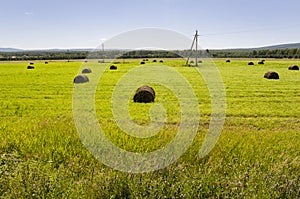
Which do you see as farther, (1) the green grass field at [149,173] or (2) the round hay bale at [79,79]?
(2) the round hay bale at [79,79]

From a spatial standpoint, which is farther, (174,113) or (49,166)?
(174,113)

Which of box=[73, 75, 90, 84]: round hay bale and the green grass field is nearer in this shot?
the green grass field

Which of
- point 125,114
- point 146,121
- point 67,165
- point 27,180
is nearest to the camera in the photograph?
point 27,180

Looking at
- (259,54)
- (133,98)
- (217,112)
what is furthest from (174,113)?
(259,54)

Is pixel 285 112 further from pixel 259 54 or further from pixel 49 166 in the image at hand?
pixel 259 54

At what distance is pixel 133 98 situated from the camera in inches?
640

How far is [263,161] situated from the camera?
6051mm

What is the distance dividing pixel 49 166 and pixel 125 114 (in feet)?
22.8

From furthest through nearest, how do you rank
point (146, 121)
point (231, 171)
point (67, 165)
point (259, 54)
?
1. point (259, 54)
2. point (146, 121)
3. point (67, 165)
4. point (231, 171)

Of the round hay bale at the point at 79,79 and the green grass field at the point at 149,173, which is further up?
the green grass field at the point at 149,173

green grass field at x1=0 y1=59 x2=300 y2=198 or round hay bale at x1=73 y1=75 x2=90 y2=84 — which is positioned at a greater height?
green grass field at x1=0 y1=59 x2=300 y2=198

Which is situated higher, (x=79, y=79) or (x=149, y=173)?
(x=149, y=173)

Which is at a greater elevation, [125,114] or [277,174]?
[277,174]

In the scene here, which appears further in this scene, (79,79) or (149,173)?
(79,79)
